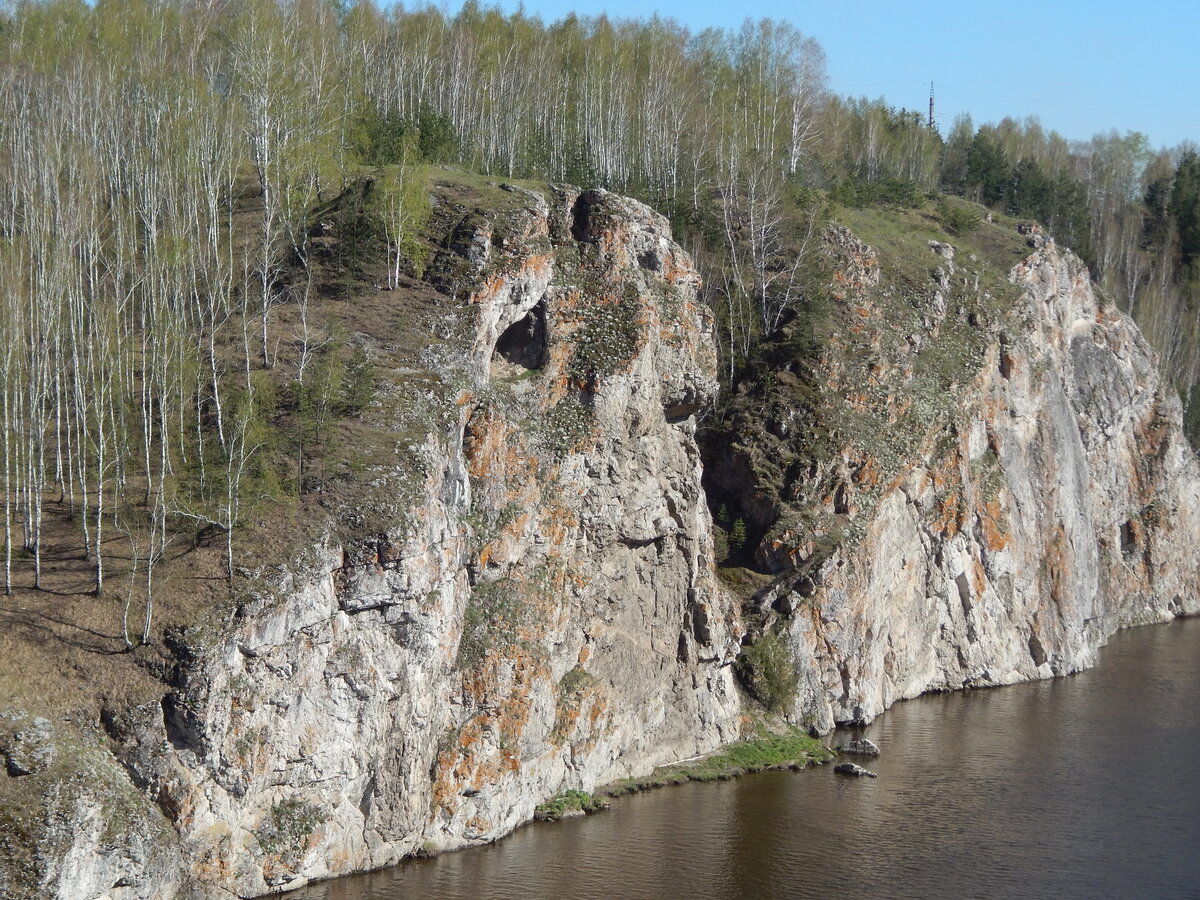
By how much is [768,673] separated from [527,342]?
15.5 metres

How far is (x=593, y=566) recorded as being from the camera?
138 ft

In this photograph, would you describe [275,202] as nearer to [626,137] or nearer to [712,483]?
[712,483]

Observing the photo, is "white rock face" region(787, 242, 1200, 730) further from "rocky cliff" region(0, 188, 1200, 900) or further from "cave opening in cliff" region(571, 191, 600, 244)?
"cave opening in cliff" region(571, 191, 600, 244)

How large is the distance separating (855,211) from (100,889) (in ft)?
182

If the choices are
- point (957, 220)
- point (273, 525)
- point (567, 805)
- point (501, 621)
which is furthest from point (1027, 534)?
point (273, 525)

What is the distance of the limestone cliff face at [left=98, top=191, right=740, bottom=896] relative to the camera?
30406 mm

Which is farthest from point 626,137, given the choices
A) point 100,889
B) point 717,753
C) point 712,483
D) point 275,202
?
point 100,889

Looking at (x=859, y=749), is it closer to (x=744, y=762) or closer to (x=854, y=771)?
(x=854, y=771)

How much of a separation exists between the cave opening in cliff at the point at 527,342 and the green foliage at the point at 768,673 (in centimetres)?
1377

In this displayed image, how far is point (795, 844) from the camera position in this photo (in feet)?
121

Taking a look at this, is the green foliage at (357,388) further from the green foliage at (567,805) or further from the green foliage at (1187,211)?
the green foliage at (1187,211)

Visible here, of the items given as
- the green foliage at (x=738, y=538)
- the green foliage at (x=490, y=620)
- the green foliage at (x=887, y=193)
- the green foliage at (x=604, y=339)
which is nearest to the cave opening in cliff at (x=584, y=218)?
the green foliage at (x=604, y=339)

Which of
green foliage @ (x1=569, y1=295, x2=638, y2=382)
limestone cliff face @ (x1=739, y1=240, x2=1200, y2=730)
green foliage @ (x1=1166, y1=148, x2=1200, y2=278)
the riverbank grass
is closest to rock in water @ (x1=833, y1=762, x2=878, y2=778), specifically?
the riverbank grass

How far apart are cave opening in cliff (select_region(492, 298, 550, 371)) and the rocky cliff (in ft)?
0.29
